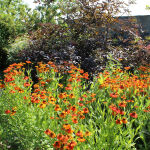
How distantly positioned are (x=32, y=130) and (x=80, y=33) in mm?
4381

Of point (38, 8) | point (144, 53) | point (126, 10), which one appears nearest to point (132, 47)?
point (144, 53)

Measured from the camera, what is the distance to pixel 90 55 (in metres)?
5.65

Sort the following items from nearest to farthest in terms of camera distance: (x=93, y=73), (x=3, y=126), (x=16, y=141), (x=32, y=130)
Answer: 1. (x=32, y=130)
2. (x=16, y=141)
3. (x=3, y=126)
4. (x=93, y=73)

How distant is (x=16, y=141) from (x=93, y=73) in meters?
2.95

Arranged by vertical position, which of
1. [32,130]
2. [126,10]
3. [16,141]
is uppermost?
[126,10]

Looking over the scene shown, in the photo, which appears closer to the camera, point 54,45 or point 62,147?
point 62,147

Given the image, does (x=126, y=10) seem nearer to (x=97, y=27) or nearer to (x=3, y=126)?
(x=97, y=27)

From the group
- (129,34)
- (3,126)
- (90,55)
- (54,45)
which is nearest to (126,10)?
(129,34)

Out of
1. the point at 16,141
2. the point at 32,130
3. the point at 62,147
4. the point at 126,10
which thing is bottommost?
the point at 16,141

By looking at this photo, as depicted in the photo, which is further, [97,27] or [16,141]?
[97,27]

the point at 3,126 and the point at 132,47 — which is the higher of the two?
the point at 132,47

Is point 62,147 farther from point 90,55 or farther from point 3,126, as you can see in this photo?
point 90,55

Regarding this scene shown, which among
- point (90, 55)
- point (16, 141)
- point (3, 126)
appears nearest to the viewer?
point (16, 141)

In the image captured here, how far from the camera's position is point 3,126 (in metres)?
2.95
